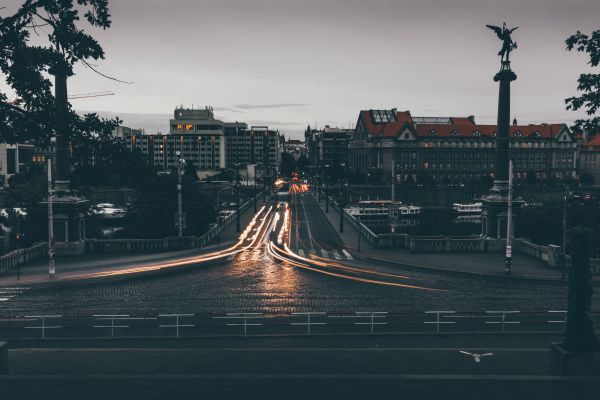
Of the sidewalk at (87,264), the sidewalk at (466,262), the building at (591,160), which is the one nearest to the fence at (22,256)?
the sidewalk at (87,264)

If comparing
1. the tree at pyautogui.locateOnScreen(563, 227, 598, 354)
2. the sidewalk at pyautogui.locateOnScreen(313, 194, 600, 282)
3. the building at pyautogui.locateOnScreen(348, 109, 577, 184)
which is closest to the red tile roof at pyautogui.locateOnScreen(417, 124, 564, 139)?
the building at pyautogui.locateOnScreen(348, 109, 577, 184)

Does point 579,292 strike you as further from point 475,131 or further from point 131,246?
point 475,131

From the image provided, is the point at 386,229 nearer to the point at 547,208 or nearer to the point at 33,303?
the point at 547,208

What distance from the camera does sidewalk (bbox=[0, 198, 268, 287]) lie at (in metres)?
34.9

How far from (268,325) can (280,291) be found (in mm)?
9316

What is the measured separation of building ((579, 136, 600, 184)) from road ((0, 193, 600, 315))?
155 metres

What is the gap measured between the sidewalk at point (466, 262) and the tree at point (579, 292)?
2114 centimetres

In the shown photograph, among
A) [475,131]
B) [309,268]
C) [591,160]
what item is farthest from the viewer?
[591,160]

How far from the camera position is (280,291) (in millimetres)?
31266

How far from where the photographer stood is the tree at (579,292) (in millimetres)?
14977

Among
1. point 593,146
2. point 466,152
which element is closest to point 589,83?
point 466,152

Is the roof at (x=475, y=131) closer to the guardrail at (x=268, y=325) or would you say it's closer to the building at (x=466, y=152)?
the building at (x=466, y=152)

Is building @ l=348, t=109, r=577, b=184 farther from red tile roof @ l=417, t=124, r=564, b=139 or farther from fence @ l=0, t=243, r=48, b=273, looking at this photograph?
fence @ l=0, t=243, r=48, b=273

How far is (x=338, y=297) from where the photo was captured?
29.6 metres
